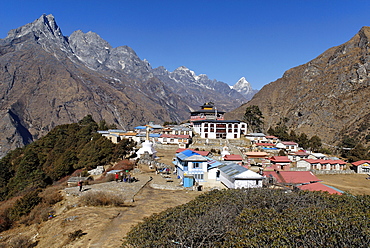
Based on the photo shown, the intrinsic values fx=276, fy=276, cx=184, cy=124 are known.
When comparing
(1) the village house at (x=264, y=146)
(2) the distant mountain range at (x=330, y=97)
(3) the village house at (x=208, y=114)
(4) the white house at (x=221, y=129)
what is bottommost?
(1) the village house at (x=264, y=146)

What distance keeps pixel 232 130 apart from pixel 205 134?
590 centimetres

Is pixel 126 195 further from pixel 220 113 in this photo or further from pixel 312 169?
pixel 220 113

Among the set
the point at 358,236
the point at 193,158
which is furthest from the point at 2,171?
the point at 358,236

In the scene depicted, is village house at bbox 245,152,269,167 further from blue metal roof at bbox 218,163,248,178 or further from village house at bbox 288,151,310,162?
blue metal roof at bbox 218,163,248,178

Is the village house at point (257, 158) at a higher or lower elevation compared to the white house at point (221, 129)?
lower

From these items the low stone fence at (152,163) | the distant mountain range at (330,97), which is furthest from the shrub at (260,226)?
the distant mountain range at (330,97)

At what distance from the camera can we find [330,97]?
113 m

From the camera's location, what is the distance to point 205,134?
2383 inches

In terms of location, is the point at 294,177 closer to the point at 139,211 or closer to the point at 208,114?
the point at 139,211

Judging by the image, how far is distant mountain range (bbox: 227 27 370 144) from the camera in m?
93.9

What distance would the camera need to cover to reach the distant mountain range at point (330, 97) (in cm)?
9394

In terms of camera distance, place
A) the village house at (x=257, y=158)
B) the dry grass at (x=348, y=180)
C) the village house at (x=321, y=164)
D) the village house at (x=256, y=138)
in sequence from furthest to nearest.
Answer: the village house at (x=256, y=138) → the village house at (x=321, y=164) → the village house at (x=257, y=158) → the dry grass at (x=348, y=180)

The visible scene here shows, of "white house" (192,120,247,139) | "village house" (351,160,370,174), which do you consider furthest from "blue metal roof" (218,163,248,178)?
"white house" (192,120,247,139)

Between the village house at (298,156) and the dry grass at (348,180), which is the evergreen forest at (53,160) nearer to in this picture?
the village house at (298,156)
